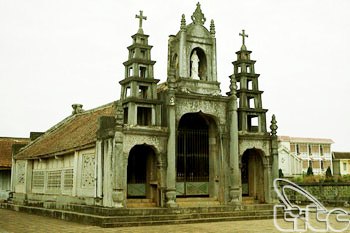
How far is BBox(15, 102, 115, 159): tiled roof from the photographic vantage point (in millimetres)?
20561

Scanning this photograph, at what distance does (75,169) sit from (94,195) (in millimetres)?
2639

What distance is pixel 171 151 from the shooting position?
18578 millimetres

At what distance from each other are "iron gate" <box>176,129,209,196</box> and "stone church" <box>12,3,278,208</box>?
47 millimetres

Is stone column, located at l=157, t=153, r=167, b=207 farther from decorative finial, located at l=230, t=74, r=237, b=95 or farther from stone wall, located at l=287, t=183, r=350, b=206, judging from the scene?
stone wall, located at l=287, t=183, r=350, b=206

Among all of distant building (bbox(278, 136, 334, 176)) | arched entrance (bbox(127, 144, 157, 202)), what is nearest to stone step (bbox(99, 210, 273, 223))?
arched entrance (bbox(127, 144, 157, 202))

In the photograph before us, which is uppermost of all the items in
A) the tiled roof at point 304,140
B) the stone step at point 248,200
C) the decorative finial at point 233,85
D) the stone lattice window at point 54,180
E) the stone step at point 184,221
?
the tiled roof at point 304,140

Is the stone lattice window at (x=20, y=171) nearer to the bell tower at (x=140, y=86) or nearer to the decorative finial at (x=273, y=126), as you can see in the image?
the bell tower at (x=140, y=86)

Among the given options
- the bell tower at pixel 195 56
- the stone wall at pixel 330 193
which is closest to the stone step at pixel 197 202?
the bell tower at pixel 195 56

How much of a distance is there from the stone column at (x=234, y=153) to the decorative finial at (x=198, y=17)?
12.2 feet

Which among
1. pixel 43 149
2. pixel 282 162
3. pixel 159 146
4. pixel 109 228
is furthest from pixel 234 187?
pixel 282 162

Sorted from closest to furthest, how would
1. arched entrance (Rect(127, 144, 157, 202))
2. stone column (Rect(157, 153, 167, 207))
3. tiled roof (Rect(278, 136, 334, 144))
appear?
1. stone column (Rect(157, 153, 167, 207))
2. arched entrance (Rect(127, 144, 157, 202))
3. tiled roof (Rect(278, 136, 334, 144))

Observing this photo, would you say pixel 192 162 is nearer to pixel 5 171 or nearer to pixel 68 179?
pixel 68 179

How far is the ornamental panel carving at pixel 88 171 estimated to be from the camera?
1884 cm

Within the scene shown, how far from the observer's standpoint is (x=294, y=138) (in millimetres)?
59781
